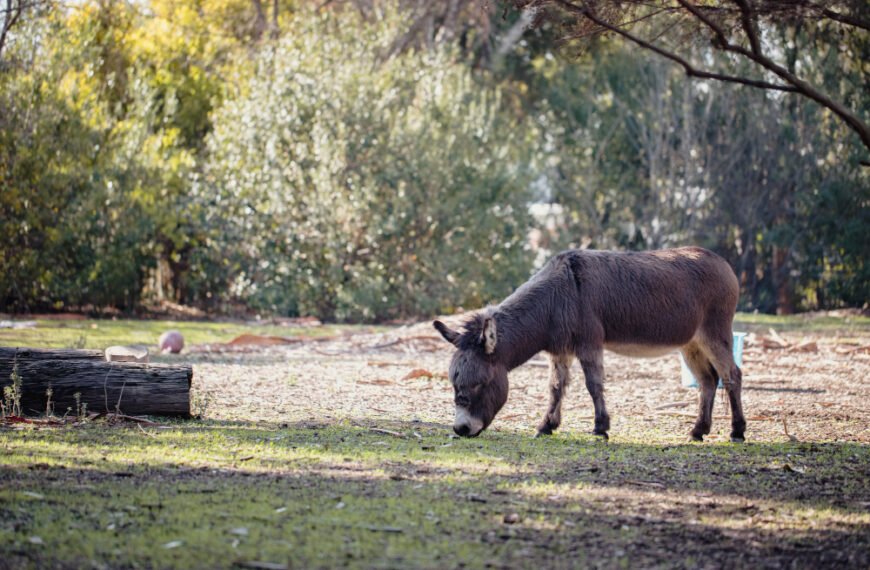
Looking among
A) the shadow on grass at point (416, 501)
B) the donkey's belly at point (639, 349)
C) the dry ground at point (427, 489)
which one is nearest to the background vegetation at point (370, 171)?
the dry ground at point (427, 489)

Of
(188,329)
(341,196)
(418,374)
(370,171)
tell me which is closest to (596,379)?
(418,374)

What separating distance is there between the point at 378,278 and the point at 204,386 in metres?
10.3

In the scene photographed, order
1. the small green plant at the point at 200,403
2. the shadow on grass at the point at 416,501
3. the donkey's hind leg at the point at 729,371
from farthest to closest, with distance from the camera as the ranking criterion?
the small green plant at the point at 200,403 → the donkey's hind leg at the point at 729,371 → the shadow on grass at the point at 416,501

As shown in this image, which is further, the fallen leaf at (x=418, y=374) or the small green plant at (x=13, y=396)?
the fallen leaf at (x=418, y=374)

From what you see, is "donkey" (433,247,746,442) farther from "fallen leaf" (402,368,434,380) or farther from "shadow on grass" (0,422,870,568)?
"fallen leaf" (402,368,434,380)

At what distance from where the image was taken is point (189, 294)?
79.5 ft

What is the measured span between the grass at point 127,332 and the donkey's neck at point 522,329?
24.3ft

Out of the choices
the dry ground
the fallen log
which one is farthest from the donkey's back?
the fallen log

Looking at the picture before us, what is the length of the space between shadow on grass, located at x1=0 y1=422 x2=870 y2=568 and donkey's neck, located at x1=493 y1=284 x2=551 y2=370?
2.47 ft

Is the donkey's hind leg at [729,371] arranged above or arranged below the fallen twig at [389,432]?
above

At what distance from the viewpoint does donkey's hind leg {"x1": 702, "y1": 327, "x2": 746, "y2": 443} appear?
8.87 m

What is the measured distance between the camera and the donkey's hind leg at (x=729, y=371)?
8.87 metres

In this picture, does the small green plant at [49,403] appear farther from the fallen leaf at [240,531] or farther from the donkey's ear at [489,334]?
the fallen leaf at [240,531]

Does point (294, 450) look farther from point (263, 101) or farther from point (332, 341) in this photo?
point (263, 101)
